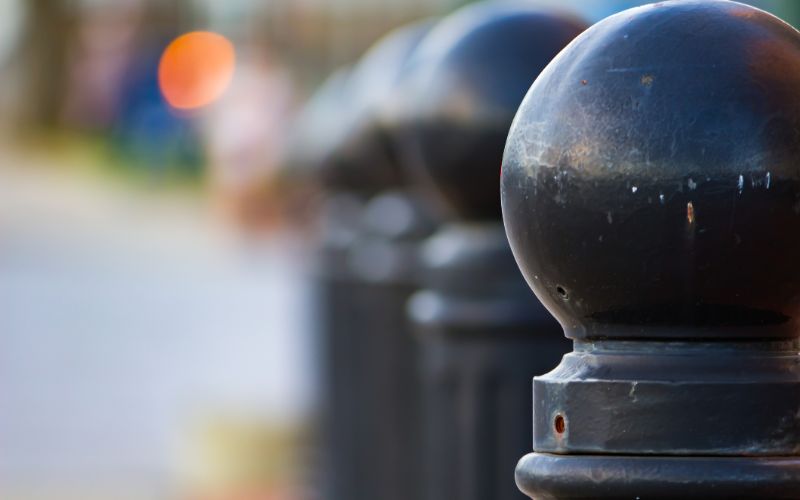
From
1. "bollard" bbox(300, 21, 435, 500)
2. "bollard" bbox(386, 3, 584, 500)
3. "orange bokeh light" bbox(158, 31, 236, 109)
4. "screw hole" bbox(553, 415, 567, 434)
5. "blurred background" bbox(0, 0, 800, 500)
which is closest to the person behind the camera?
"screw hole" bbox(553, 415, 567, 434)

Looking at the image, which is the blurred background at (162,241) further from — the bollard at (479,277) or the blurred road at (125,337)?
the bollard at (479,277)

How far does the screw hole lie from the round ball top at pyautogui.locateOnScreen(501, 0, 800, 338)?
11cm

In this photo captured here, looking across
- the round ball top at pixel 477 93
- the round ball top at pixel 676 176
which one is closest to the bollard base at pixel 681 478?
the round ball top at pixel 676 176

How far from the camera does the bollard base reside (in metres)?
1.96

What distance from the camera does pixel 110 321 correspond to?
56.4 ft

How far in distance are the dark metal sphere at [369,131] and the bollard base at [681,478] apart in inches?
135

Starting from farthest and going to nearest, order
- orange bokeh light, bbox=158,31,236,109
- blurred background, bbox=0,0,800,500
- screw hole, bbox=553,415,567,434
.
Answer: orange bokeh light, bbox=158,31,236,109
blurred background, bbox=0,0,800,500
screw hole, bbox=553,415,567,434

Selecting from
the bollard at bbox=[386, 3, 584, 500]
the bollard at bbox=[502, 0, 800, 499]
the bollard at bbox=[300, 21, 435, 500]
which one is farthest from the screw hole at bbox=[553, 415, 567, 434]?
the bollard at bbox=[300, 21, 435, 500]

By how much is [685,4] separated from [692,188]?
241 mm

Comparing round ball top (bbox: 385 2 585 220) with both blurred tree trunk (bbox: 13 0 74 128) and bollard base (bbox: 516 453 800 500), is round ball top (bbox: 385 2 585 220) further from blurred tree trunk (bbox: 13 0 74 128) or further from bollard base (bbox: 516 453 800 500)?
blurred tree trunk (bbox: 13 0 74 128)

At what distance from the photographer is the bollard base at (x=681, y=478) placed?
77.0 inches

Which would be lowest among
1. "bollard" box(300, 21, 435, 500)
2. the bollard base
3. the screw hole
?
"bollard" box(300, 21, 435, 500)

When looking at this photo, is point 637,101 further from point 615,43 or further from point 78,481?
point 78,481

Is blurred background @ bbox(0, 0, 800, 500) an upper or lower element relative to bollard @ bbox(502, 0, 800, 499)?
lower
